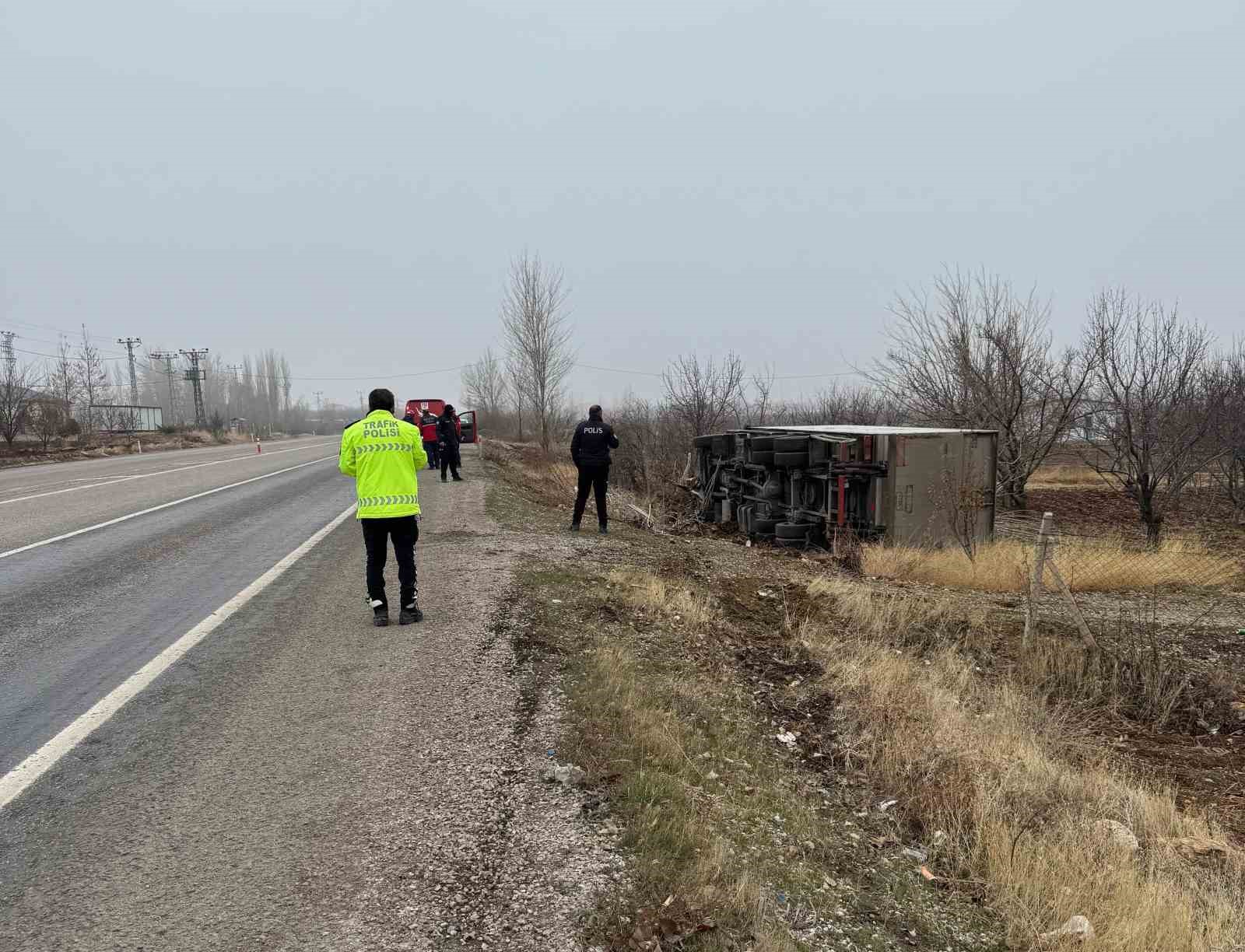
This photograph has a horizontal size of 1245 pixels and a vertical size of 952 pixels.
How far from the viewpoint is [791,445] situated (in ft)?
43.5

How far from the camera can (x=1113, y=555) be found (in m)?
11.4

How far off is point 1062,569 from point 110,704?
11990 mm

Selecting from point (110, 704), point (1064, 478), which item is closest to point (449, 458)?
point (110, 704)

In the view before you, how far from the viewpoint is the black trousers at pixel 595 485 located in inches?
429

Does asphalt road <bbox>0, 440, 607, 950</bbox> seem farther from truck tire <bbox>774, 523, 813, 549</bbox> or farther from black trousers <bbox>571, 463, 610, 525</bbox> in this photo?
truck tire <bbox>774, 523, 813, 549</bbox>

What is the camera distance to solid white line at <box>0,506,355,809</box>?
333cm

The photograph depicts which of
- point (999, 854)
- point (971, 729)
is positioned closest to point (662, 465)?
point (971, 729)

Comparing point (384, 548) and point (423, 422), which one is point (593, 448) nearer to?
point (384, 548)

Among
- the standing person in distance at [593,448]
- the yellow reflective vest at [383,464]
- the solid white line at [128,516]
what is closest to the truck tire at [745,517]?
the standing person in distance at [593,448]

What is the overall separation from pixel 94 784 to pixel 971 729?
203 inches

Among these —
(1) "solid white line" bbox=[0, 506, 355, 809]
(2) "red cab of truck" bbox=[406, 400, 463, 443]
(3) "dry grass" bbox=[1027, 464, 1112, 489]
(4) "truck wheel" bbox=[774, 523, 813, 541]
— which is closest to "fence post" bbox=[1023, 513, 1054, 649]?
(4) "truck wheel" bbox=[774, 523, 813, 541]

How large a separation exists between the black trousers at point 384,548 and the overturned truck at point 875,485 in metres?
8.20

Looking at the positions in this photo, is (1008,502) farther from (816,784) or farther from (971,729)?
(816,784)

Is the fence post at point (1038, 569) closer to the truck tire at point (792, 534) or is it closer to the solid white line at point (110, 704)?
the truck tire at point (792, 534)
